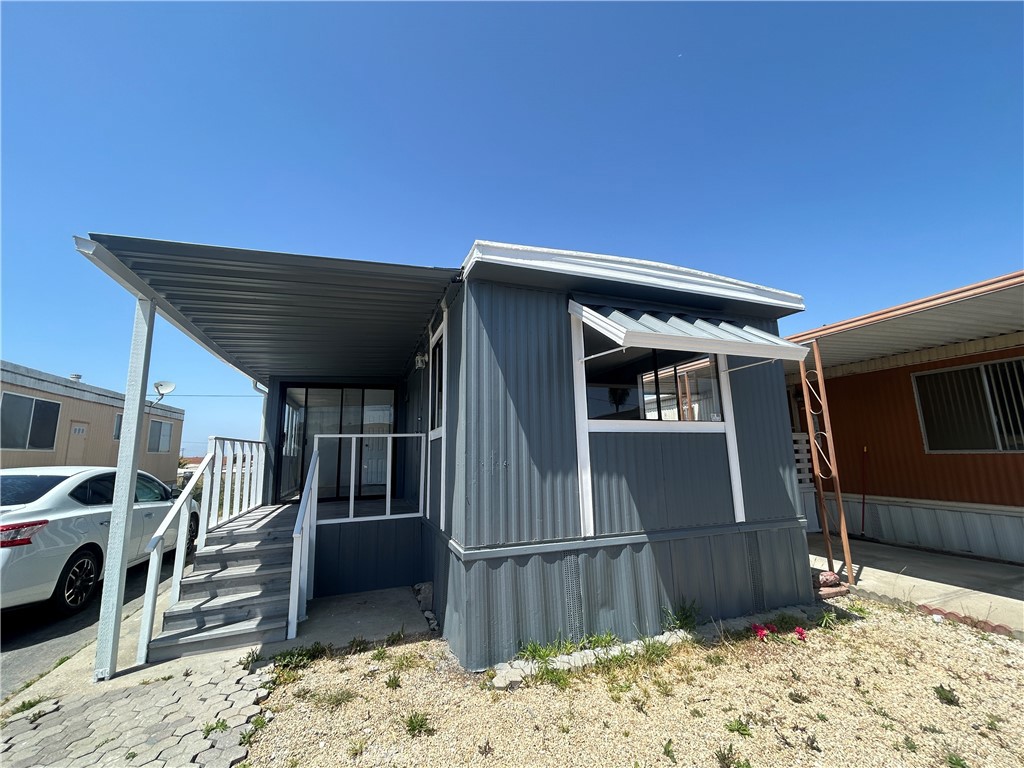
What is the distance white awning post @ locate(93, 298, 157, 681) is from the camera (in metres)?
2.90

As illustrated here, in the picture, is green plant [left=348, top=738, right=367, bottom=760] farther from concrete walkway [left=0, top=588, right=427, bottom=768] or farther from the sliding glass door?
the sliding glass door

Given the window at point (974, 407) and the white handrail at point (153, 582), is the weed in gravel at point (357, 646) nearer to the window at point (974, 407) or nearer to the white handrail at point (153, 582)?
the white handrail at point (153, 582)

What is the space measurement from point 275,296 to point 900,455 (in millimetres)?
9347

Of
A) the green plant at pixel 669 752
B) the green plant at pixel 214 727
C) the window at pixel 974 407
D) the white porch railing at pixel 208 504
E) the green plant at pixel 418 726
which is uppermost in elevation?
the window at pixel 974 407

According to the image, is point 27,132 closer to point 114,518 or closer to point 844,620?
point 114,518

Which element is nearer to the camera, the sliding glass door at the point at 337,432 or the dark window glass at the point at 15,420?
the sliding glass door at the point at 337,432

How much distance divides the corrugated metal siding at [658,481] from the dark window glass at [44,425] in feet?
37.2

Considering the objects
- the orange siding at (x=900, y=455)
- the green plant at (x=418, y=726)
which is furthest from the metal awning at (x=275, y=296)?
the orange siding at (x=900, y=455)

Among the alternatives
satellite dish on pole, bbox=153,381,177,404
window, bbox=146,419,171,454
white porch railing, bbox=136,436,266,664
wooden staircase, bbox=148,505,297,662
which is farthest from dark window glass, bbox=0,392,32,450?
wooden staircase, bbox=148,505,297,662

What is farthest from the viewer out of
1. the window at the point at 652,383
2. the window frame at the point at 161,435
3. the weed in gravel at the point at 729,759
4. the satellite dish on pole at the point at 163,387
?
the window frame at the point at 161,435

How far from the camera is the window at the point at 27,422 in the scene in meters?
7.45

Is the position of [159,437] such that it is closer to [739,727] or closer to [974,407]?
[739,727]

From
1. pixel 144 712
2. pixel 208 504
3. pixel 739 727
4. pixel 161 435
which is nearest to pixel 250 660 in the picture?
pixel 144 712

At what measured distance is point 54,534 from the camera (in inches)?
149
